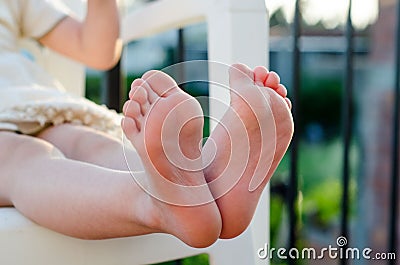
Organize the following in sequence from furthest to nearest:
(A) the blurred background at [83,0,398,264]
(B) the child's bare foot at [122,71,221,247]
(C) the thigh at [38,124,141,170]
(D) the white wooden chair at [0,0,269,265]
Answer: (A) the blurred background at [83,0,398,264] < (C) the thigh at [38,124,141,170] < (D) the white wooden chair at [0,0,269,265] < (B) the child's bare foot at [122,71,221,247]

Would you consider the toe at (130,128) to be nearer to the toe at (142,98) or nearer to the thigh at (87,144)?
the toe at (142,98)

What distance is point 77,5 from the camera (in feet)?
4.77

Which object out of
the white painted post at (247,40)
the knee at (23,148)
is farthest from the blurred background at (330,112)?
the knee at (23,148)

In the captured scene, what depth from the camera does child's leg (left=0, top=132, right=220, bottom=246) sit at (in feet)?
2.35

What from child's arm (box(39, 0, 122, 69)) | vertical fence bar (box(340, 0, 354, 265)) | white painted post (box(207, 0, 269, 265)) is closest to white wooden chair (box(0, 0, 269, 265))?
white painted post (box(207, 0, 269, 265))

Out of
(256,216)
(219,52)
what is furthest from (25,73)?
(256,216)

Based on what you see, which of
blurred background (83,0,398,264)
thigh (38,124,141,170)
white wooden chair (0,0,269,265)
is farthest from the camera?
blurred background (83,0,398,264)

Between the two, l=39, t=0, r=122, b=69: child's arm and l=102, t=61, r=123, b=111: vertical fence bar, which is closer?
l=39, t=0, r=122, b=69: child's arm

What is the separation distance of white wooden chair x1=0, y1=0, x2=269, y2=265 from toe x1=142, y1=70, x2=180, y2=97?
21 centimetres

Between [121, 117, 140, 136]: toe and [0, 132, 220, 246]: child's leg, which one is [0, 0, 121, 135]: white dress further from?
[121, 117, 140, 136]: toe

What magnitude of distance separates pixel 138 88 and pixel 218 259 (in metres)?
0.30

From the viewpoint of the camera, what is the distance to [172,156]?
70cm

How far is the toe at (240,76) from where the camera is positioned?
77 cm

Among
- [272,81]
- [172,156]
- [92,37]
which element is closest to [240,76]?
[272,81]
